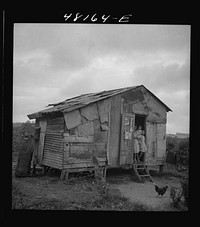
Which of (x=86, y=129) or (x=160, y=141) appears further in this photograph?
(x=160, y=141)

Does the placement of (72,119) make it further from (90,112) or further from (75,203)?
(75,203)

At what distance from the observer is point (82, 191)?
901cm

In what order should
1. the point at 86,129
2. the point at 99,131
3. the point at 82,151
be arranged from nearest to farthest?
1. the point at 82,151
2. the point at 86,129
3. the point at 99,131

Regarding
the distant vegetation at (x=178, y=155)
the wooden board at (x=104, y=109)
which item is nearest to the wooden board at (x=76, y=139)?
the wooden board at (x=104, y=109)

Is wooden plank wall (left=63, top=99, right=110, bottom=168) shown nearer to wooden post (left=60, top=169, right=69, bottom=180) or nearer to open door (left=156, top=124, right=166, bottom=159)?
wooden post (left=60, top=169, right=69, bottom=180)

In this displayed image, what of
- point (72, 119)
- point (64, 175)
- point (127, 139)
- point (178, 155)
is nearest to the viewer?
point (64, 175)

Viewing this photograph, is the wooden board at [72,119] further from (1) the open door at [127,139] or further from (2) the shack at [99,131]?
(1) the open door at [127,139]

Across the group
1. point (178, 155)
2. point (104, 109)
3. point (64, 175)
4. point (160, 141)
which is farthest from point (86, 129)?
point (178, 155)

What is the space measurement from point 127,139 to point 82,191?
12.4 feet

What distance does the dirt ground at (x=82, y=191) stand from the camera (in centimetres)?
739

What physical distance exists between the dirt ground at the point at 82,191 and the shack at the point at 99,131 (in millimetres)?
592
